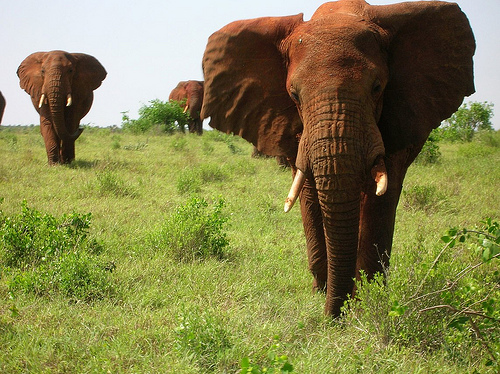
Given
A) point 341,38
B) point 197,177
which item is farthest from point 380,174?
point 197,177

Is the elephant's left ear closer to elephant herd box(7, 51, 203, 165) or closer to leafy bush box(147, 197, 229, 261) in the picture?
elephant herd box(7, 51, 203, 165)

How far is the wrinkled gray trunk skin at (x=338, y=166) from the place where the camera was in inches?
124

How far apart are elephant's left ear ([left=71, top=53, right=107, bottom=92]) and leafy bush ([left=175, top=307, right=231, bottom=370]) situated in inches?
422

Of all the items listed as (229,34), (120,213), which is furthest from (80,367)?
(120,213)

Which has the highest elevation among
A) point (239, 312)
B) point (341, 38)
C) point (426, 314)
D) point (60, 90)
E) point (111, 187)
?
point (60, 90)

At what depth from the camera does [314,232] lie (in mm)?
4312

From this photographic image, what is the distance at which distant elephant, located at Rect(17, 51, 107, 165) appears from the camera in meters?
11.4

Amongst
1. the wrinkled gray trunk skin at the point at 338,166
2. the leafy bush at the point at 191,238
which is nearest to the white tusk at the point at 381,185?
the wrinkled gray trunk skin at the point at 338,166

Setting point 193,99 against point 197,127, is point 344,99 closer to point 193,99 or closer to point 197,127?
point 193,99

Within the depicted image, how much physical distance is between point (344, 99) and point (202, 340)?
170 centimetres

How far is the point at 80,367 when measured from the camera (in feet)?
9.87

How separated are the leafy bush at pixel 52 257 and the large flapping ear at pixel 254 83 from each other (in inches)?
66.2

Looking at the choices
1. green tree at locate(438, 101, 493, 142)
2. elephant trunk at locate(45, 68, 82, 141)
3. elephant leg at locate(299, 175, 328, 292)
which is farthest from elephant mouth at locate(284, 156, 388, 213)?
green tree at locate(438, 101, 493, 142)

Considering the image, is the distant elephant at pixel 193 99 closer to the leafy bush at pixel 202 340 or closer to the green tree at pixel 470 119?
the green tree at pixel 470 119
